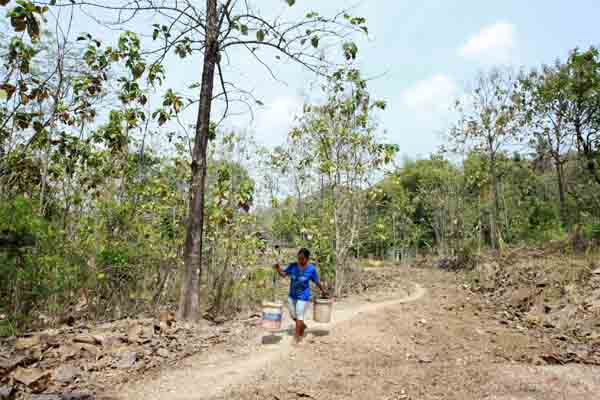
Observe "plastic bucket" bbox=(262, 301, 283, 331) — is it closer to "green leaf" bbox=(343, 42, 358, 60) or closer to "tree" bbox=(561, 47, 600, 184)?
"green leaf" bbox=(343, 42, 358, 60)

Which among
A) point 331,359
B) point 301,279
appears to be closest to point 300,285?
point 301,279

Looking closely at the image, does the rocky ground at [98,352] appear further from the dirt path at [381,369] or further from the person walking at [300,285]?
the person walking at [300,285]

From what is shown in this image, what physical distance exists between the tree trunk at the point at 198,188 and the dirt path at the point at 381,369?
119 cm

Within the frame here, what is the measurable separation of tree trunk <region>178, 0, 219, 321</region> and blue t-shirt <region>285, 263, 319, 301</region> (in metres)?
1.61

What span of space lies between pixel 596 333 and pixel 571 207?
1511cm

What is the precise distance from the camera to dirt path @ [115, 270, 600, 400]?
4594 millimetres

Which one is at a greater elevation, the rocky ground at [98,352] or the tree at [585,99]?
the tree at [585,99]

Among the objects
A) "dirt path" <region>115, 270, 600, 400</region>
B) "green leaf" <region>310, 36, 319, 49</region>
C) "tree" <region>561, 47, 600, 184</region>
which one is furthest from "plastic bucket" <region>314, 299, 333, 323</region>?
"tree" <region>561, 47, 600, 184</region>

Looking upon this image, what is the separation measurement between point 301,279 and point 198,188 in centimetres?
229

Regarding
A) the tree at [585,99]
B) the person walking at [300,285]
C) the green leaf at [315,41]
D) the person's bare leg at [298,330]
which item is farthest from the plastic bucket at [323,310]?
the tree at [585,99]

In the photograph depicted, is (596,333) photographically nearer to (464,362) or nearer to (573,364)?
(573,364)

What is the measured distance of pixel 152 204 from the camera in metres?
8.21

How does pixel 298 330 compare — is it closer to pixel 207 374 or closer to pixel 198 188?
pixel 207 374

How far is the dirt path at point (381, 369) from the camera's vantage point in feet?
15.1
